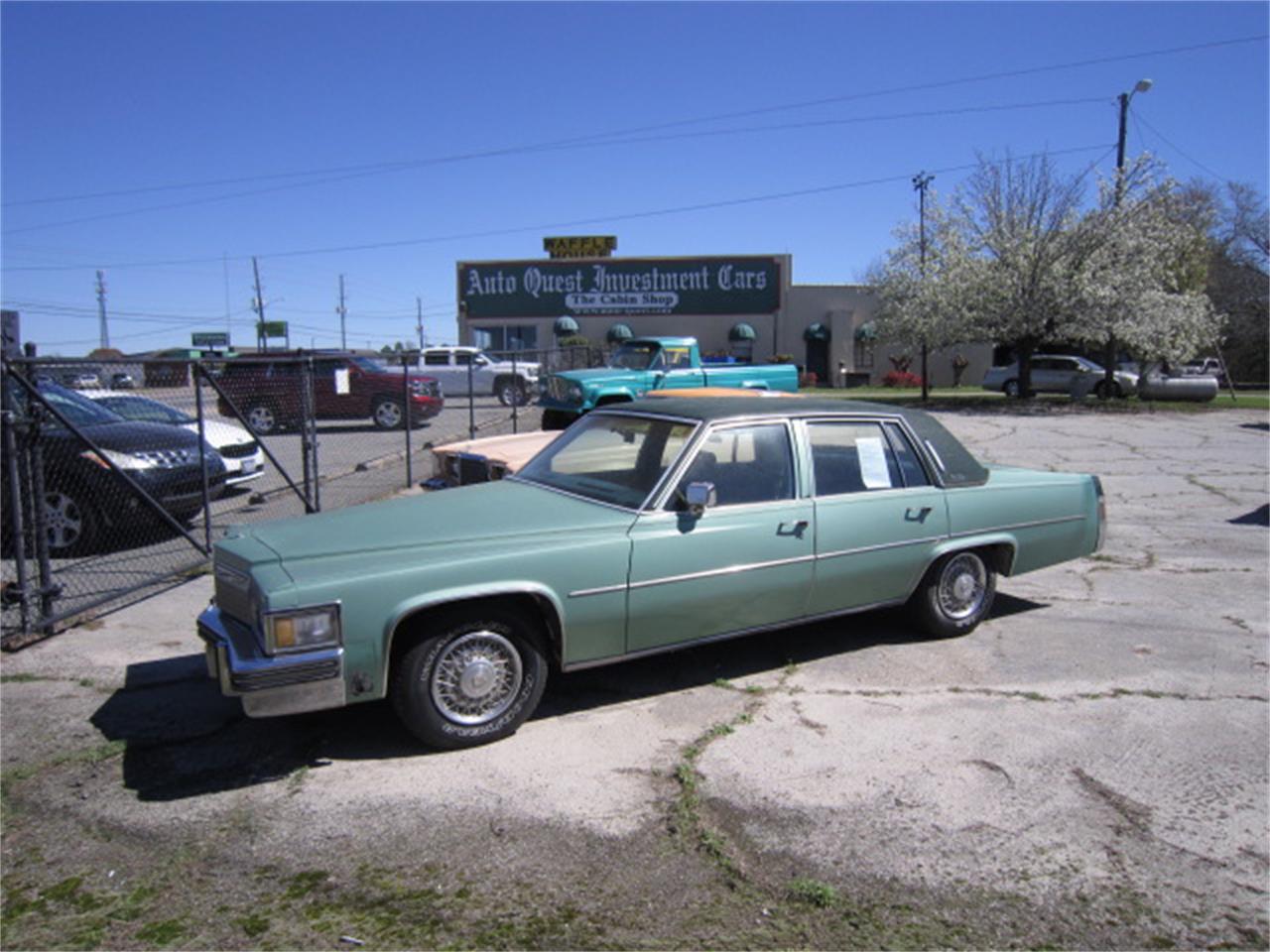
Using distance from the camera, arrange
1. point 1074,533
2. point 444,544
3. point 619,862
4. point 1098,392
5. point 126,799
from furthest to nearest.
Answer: point 1098,392, point 1074,533, point 444,544, point 126,799, point 619,862

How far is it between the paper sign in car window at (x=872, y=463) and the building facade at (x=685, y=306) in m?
37.8

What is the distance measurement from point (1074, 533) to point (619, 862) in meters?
4.23

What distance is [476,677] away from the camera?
13.5ft

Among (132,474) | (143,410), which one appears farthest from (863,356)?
(132,474)

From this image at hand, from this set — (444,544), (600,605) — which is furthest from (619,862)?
(444,544)

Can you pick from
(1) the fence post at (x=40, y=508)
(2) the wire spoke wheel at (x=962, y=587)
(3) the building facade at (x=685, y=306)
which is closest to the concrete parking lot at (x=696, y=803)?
(2) the wire spoke wheel at (x=962, y=587)

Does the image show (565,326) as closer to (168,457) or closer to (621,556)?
(168,457)

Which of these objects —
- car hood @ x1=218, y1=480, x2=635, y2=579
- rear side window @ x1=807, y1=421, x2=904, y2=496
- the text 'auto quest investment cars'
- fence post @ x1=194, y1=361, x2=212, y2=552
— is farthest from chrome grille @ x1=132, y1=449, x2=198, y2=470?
rear side window @ x1=807, y1=421, x2=904, y2=496

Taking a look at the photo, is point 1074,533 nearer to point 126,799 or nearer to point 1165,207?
point 126,799

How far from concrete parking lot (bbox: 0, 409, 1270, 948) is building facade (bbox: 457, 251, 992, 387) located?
3834cm

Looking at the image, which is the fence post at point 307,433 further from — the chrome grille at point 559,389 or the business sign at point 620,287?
the business sign at point 620,287

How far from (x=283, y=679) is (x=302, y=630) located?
0.66 ft

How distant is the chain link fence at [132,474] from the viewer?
5.91m

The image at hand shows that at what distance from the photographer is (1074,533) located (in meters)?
6.16
